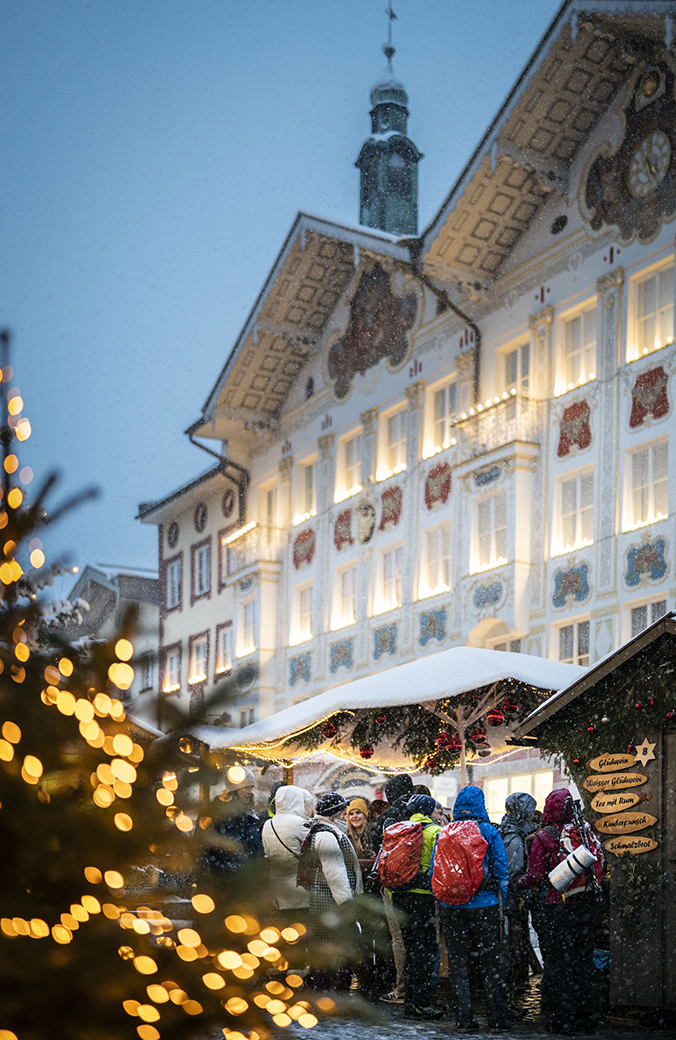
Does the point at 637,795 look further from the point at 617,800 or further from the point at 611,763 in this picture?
the point at 611,763

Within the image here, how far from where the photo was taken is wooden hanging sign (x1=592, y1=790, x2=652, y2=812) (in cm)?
898

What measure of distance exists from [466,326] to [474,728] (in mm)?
11408

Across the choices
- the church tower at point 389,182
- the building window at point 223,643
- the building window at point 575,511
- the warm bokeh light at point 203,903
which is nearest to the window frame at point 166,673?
the warm bokeh light at point 203,903

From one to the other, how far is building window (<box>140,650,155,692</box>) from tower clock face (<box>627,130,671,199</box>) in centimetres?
1911

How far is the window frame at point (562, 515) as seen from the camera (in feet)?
67.8

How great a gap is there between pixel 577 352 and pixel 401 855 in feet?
43.9

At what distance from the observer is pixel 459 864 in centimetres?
843

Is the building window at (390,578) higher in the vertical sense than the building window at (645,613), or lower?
higher

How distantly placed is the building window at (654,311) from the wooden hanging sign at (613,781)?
11.3m

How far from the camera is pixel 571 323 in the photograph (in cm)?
2177

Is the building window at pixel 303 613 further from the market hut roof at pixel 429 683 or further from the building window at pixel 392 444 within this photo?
the market hut roof at pixel 429 683

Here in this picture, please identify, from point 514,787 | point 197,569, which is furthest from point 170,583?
point 514,787

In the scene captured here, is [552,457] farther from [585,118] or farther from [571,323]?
[585,118]

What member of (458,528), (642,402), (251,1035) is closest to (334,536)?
(458,528)
